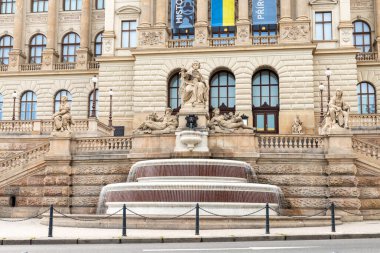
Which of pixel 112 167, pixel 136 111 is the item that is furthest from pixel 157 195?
pixel 136 111

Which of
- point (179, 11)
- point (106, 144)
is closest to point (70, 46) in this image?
point (179, 11)

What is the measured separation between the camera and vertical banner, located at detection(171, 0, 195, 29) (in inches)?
1941

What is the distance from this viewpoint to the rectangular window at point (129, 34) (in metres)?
51.2

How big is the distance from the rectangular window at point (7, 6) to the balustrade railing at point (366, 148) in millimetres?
45842

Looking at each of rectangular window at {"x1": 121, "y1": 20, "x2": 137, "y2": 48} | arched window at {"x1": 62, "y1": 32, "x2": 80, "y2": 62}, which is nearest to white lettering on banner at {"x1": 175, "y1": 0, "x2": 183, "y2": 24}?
rectangular window at {"x1": 121, "y1": 20, "x2": 137, "y2": 48}

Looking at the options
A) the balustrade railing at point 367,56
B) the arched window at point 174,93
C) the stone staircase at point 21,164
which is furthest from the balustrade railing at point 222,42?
the stone staircase at point 21,164

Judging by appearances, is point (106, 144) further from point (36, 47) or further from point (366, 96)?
point (36, 47)

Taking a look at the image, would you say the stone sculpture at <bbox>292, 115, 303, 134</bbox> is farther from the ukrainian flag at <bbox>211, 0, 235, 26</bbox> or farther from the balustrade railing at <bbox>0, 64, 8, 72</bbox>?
the balustrade railing at <bbox>0, 64, 8, 72</bbox>

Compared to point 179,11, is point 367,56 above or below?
below

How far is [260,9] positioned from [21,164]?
26460mm

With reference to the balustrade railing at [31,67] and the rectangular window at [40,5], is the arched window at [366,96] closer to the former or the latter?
the balustrade railing at [31,67]

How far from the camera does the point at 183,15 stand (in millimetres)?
49438

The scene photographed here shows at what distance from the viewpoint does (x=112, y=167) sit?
95.9 ft

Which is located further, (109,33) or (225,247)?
(109,33)
